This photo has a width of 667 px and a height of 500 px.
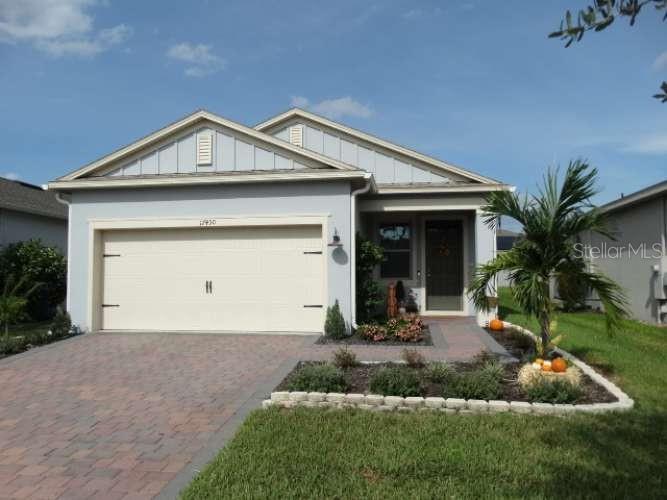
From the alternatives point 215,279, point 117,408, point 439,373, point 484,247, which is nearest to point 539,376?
point 439,373

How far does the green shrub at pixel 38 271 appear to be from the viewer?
12945 millimetres

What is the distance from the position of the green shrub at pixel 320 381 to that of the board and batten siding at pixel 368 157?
7.87 meters

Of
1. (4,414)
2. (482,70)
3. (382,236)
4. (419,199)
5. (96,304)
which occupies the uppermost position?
(482,70)

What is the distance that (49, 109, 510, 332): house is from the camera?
10.6m

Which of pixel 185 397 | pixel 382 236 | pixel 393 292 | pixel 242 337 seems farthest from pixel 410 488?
pixel 382 236

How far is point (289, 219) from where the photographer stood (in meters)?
10.6

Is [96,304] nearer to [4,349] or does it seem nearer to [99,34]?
[4,349]

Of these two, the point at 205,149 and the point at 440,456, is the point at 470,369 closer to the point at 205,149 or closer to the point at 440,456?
the point at 440,456

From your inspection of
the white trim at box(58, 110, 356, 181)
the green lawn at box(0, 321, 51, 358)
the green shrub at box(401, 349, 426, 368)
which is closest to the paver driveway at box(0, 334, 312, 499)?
the green lawn at box(0, 321, 51, 358)

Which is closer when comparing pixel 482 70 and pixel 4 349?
pixel 4 349

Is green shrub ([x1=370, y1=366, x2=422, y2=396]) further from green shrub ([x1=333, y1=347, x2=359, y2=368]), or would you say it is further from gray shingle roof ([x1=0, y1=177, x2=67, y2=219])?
gray shingle roof ([x1=0, y1=177, x2=67, y2=219])

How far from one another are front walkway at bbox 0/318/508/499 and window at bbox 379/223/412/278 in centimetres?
400

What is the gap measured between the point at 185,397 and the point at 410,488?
343cm

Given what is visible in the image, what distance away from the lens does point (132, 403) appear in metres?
5.83
